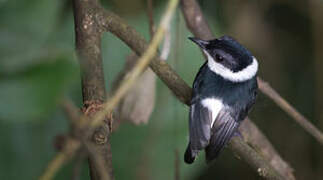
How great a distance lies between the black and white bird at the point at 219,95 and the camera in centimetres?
259

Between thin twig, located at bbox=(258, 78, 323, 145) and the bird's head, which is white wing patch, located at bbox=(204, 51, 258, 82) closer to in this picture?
the bird's head

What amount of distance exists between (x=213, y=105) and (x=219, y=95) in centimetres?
9

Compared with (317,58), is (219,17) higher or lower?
higher

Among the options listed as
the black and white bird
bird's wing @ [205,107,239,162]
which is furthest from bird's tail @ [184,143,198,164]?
bird's wing @ [205,107,239,162]

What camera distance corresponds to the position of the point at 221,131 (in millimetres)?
→ 2652

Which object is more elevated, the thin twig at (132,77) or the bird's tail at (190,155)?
the thin twig at (132,77)

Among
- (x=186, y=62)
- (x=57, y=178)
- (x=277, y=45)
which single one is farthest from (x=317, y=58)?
(x=57, y=178)

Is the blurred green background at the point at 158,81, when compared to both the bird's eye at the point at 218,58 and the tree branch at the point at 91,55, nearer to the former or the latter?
the tree branch at the point at 91,55

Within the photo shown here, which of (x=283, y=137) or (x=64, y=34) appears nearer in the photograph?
(x=64, y=34)

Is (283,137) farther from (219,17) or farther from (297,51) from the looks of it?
(219,17)

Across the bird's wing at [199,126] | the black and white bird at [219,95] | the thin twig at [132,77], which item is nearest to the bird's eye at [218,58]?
the black and white bird at [219,95]

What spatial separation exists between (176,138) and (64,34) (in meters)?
0.83

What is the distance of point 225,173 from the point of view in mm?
4637

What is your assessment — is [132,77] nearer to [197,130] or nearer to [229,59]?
[197,130]
